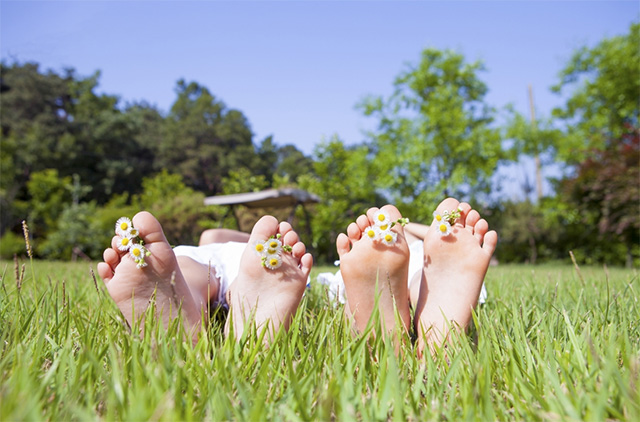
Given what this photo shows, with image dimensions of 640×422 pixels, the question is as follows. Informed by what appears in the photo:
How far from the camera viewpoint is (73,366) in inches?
29.1

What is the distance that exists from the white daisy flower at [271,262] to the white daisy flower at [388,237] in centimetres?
27

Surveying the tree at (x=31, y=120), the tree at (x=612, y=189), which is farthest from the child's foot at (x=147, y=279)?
the tree at (x=31, y=120)

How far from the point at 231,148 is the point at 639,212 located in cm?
1849

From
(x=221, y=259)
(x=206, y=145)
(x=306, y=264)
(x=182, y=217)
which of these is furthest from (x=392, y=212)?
(x=206, y=145)

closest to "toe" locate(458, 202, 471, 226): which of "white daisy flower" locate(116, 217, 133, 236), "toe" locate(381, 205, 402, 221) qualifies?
"toe" locate(381, 205, 402, 221)

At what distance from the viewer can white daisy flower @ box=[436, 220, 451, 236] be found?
1.17 metres

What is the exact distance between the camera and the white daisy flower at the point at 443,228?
117cm

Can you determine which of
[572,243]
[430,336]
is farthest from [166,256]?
[572,243]

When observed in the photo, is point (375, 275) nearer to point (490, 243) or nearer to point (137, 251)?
point (490, 243)

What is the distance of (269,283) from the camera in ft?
3.71

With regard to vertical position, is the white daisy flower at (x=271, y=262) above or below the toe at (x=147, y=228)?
below

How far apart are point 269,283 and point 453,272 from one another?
1.56 ft

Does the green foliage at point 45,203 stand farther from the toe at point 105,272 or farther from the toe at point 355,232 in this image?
the toe at point 355,232

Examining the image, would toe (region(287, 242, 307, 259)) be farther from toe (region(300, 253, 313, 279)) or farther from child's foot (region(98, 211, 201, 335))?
child's foot (region(98, 211, 201, 335))
